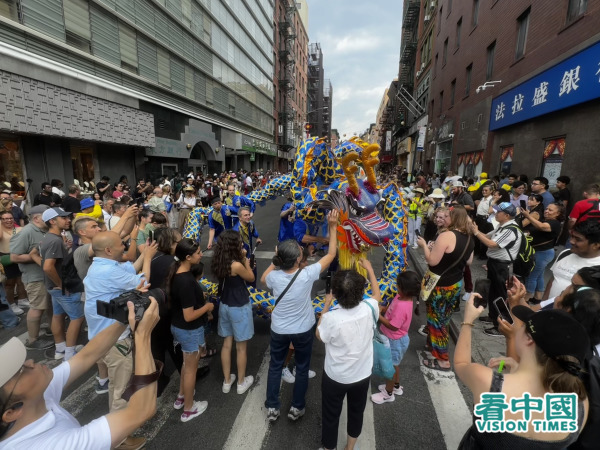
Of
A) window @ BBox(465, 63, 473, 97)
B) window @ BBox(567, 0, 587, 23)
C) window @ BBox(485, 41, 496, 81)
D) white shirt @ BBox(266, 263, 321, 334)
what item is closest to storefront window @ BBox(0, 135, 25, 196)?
white shirt @ BBox(266, 263, 321, 334)

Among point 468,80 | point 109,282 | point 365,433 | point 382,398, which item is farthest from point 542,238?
point 468,80

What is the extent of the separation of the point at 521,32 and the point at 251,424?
13.7 m

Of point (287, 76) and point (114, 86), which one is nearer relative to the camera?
point (114, 86)

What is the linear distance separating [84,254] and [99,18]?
12.6m

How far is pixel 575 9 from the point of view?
7.48 m

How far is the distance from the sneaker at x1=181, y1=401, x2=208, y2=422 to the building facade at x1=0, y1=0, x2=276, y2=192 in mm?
9686

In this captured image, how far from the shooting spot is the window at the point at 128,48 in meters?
12.5

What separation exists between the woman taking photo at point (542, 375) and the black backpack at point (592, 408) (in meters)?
0.12

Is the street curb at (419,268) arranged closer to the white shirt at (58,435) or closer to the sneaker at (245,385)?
the sneaker at (245,385)

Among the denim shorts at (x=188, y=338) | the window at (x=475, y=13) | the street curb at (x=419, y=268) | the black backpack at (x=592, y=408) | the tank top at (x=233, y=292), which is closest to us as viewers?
the black backpack at (x=592, y=408)

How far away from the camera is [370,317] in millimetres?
2160

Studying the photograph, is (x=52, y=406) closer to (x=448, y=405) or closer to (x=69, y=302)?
(x=69, y=302)

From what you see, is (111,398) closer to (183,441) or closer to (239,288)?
(183,441)

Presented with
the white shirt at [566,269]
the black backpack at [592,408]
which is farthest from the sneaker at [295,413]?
the white shirt at [566,269]
